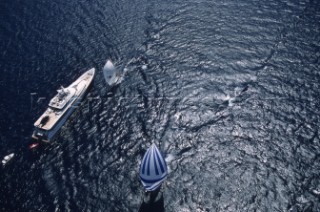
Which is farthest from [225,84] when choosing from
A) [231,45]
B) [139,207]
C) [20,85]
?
[20,85]

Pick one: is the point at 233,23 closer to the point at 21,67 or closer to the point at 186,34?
the point at 186,34

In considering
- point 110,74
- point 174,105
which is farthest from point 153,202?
point 110,74

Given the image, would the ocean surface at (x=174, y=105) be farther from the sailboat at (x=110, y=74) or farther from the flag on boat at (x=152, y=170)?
the flag on boat at (x=152, y=170)

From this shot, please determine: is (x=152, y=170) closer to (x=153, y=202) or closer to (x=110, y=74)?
(x=153, y=202)

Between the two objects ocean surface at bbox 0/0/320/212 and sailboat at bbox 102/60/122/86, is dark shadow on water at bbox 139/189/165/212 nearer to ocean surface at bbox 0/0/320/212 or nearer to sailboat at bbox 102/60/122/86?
ocean surface at bbox 0/0/320/212

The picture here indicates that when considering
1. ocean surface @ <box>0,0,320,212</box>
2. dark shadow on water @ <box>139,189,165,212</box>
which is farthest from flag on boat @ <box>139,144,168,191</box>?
ocean surface @ <box>0,0,320,212</box>

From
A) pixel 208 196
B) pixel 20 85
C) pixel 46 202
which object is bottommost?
pixel 208 196

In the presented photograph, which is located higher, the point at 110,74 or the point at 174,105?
the point at 110,74
